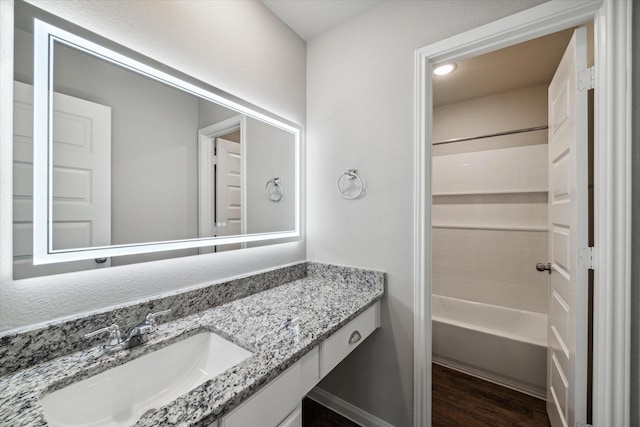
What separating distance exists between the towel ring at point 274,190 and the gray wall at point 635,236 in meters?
1.55

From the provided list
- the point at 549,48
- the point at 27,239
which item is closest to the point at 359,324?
the point at 27,239

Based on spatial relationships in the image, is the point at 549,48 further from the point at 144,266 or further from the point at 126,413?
the point at 126,413

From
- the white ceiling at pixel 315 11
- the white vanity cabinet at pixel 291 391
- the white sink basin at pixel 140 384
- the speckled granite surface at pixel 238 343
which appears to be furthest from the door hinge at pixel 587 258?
the white ceiling at pixel 315 11

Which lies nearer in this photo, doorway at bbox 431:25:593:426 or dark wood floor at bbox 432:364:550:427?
dark wood floor at bbox 432:364:550:427

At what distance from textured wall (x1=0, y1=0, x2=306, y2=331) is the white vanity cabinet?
61cm

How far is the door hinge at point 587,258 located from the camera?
3.42 feet

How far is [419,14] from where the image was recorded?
1.36 m

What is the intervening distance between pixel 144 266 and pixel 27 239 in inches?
12.9

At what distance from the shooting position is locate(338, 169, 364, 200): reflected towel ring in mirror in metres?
1.56

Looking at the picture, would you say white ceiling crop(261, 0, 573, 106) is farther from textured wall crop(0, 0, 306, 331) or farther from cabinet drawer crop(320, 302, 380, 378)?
cabinet drawer crop(320, 302, 380, 378)

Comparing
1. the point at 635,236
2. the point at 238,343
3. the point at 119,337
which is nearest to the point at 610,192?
the point at 635,236

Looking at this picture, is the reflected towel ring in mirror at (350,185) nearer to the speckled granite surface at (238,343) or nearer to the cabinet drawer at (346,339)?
the speckled granite surface at (238,343)

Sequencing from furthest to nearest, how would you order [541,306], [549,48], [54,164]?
[541,306] → [549,48] → [54,164]

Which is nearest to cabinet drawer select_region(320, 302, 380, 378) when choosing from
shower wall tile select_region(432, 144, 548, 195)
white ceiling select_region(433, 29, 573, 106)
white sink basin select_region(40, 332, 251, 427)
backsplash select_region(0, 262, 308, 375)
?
white sink basin select_region(40, 332, 251, 427)
